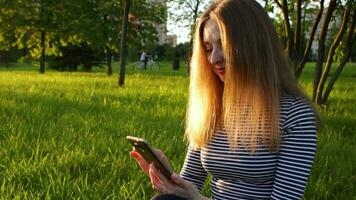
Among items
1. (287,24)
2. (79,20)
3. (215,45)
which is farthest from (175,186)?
(79,20)

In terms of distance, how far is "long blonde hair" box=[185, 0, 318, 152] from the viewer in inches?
89.9

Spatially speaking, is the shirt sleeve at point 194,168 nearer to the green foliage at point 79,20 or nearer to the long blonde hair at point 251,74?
the long blonde hair at point 251,74

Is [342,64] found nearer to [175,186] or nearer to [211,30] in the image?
[211,30]

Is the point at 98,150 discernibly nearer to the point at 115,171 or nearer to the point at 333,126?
the point at 115,171

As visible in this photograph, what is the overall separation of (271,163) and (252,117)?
210mm

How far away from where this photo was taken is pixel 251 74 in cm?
231

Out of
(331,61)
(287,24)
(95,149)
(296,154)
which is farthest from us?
(331,61)

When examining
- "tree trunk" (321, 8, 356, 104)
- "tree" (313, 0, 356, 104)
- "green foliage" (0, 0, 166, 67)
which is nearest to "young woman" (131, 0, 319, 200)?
"tree" (313, 0, 356, 104)

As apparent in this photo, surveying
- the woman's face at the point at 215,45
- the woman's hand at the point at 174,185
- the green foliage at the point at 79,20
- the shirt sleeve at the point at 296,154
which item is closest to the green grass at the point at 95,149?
the woman's hand at the point at 174,185

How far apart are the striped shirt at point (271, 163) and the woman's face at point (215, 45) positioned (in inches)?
11.8

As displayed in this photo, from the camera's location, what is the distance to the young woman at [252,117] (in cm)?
224

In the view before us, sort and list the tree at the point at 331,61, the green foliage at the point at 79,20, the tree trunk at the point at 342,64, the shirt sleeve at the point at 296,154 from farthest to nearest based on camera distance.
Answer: the green foliage at the point at 79,20 → the tree trunk at the point at 342,64 → the tree at the point at 331,61 → the shirt sleeve at the point at 296,154

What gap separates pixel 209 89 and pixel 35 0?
23.6 metres

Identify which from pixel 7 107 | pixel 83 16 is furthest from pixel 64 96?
pixel 83 16
